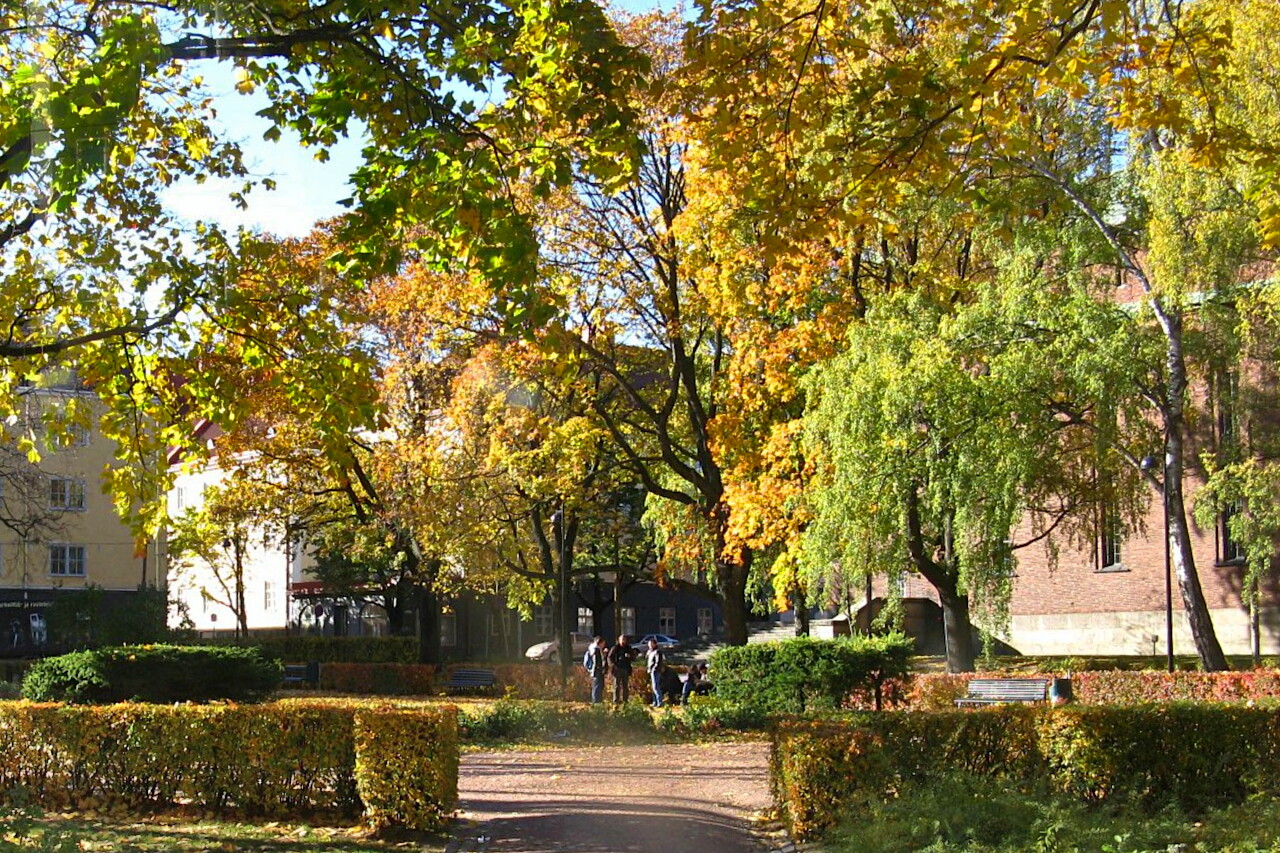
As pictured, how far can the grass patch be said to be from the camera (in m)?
8.45

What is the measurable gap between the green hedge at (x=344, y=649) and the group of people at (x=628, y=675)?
13.7 m

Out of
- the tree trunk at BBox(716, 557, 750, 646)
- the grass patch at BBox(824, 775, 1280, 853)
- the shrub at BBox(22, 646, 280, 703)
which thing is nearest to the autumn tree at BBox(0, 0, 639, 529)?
the grass patch at BBox(824, 775, 1280, 853)

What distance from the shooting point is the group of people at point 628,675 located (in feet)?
88.0

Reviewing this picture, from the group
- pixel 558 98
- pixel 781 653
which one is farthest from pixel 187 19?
pixel 781 653

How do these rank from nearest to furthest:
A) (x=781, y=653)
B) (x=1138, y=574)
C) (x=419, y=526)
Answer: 1. (x=781, y=653)
2. (x=419, y=526)
3. (x=1138, y=574)

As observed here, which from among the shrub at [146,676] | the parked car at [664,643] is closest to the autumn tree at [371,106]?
the shrub at [146,676]

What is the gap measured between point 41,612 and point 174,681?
→ 3469cm

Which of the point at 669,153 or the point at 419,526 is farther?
the point at 419,526

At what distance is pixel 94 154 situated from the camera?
8094 mm

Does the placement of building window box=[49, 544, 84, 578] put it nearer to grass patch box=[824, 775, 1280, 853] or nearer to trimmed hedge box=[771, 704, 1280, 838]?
trimmed hedge box=[771, 704, 1280, 838]

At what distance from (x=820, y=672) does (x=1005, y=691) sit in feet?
10.4

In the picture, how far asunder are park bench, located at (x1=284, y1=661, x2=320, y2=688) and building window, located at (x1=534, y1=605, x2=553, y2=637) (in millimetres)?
23107

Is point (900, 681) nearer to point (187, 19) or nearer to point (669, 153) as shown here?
point (669, 153)

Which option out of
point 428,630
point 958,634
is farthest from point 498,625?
point 958,634
